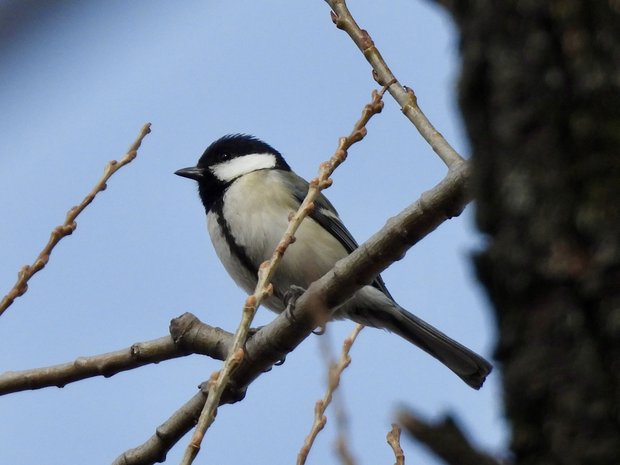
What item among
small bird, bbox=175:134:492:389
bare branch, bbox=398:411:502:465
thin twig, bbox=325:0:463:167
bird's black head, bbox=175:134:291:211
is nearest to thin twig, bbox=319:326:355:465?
bare branch, bbox=398:411:502:465

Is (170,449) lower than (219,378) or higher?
higher

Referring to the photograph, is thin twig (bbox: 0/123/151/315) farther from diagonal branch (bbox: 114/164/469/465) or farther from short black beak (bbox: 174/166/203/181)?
short black beak (bbox: 174/166/203/181)

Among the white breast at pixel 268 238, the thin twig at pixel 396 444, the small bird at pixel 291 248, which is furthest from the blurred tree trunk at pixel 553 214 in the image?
the white breast at pixel 268 238

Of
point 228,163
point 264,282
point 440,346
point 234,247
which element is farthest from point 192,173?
point 264,282

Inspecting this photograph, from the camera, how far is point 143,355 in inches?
156

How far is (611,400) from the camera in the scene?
1.12 meters

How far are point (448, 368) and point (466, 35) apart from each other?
4046mm

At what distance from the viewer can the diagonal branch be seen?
3.28 meters

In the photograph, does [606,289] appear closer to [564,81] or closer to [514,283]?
[514,283]

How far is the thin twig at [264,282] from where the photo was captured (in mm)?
2098

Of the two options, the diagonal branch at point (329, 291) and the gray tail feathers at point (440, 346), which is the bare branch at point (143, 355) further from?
the gray tail feathers at point (440, 346)

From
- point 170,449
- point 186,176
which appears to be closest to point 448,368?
point 170,449

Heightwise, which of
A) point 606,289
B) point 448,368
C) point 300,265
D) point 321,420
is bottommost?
point 606,289

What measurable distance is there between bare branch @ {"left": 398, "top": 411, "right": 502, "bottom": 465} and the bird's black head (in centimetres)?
500
